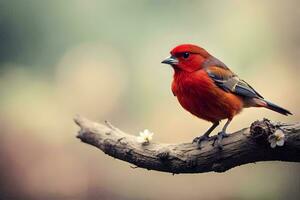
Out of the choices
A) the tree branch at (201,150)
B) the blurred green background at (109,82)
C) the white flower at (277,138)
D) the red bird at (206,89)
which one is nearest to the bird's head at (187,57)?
the red bird at (206,89)

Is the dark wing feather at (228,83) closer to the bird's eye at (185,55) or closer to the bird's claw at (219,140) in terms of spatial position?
the bird's eye at (185,55)

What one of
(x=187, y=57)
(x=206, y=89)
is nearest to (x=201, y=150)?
(x=206, y=89)

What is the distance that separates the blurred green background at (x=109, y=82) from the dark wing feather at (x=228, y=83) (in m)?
1.04

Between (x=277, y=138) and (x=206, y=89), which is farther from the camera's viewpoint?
(x=206, y=89)

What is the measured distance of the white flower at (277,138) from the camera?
175 cm

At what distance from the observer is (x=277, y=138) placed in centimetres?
175

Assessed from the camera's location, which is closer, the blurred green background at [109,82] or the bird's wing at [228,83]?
the bird's wing at [228,83]

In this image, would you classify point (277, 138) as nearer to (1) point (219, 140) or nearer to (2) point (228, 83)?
(1) point (219, 140)

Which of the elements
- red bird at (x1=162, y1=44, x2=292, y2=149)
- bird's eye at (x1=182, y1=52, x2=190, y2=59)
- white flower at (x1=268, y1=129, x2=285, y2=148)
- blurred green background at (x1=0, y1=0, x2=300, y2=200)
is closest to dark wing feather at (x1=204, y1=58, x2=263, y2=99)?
red bird at (x1=162, y1=44, x2=292, y2=149)

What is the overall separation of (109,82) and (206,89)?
1275 millimetres

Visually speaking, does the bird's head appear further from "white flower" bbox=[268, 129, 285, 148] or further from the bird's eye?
"white flower" bbox=[268, 129, 285, 148]

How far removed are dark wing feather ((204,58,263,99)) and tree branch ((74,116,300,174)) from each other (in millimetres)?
295

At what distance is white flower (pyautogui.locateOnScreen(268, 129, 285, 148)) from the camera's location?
5.73 ft

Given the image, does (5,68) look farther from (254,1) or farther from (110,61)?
(254,1)
